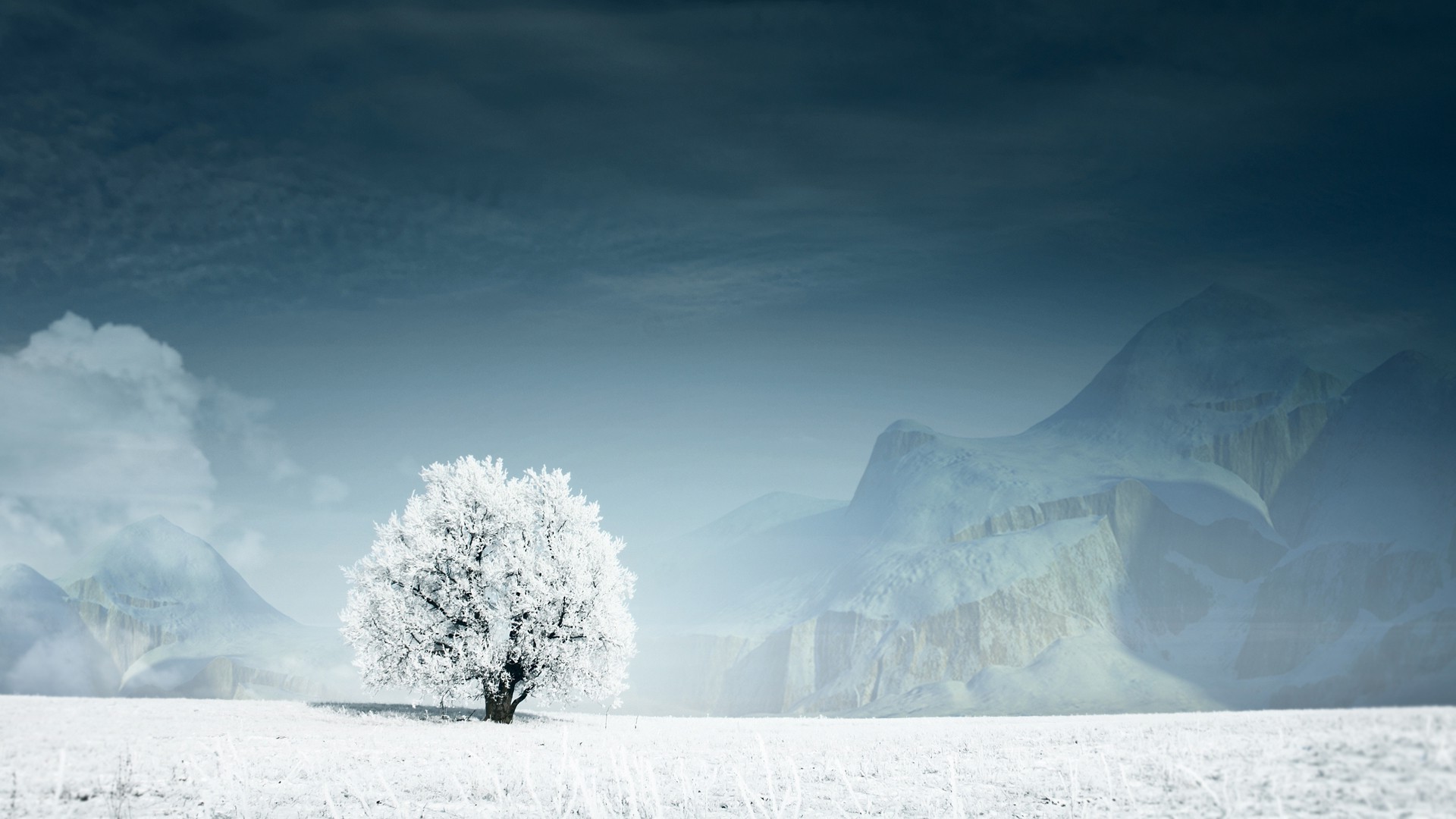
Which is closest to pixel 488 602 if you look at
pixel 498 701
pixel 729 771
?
pixel 498 701

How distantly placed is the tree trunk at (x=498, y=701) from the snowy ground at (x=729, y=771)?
7.60 m

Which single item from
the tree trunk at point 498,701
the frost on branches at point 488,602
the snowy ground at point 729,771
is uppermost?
the frost on branches at point 488,602

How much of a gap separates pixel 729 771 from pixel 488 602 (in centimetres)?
2102

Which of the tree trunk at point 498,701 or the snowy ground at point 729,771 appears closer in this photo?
the snowy ground at point 729,771

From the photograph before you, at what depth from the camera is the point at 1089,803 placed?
856 inches

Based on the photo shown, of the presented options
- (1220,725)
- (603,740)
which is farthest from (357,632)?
(1220,725)

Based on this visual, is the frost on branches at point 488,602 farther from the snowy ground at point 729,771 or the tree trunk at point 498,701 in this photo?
the snowy ground at point 729,771

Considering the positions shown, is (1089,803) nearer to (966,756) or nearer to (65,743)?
(966,756)

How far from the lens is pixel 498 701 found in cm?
4538

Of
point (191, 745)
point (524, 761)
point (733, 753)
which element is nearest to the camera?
point (524, 761)

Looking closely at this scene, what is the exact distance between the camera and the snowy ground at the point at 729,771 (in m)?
20.2

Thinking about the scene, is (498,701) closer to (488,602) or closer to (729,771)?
(488,602)

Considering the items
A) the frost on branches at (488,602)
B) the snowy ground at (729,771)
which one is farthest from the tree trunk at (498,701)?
the snowy ground at (729,771)

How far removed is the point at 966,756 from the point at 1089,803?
8908 millimetres
